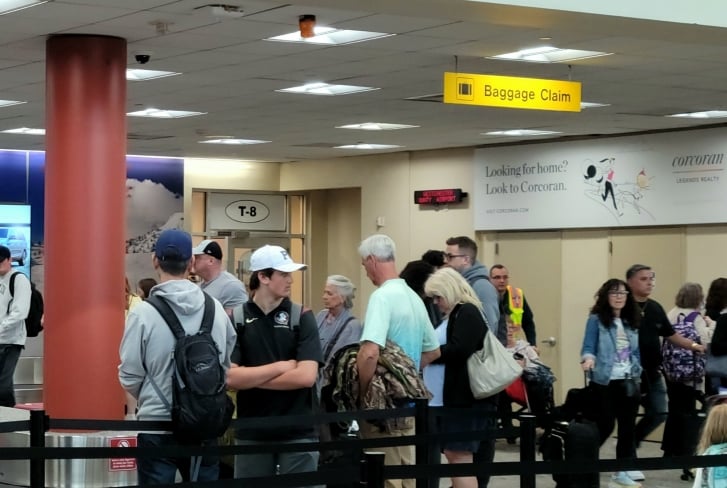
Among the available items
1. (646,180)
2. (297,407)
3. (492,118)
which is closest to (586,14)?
(297,407)

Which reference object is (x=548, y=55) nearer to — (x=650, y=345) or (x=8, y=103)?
(x=650, y=345)

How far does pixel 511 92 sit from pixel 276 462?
16.0 feet

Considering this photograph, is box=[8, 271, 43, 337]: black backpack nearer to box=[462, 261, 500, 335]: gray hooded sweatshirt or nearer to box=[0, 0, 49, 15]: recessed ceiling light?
→ box=[462, 261, 500, 335]: gray hooded sweatshirt

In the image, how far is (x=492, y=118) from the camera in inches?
541

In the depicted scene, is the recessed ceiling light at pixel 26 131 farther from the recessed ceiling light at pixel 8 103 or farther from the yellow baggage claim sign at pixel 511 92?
the yellow baggage claim sign at pixel 511 92

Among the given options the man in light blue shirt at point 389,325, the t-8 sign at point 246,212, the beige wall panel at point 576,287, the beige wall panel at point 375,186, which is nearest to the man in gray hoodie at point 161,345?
the man in light blue shirt at point 389,325

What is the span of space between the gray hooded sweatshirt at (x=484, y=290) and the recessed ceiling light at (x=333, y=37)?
2.14 m

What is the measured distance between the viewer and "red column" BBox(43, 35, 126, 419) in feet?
29.2

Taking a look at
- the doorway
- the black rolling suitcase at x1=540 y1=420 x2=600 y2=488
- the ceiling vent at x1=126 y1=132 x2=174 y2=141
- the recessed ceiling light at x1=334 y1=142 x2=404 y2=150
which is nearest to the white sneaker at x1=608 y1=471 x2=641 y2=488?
the black rolling suitcase at x1=540 y1=420 x2=600 y2=488

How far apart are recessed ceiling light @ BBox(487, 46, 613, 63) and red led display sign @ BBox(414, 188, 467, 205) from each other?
7.04m

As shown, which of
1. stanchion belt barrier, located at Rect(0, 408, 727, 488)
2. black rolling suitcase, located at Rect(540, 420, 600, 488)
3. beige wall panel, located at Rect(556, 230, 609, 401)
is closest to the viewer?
stanchion belt barrier, located at Rect(0, 408, 727, 488)

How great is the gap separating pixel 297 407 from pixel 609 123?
889cm

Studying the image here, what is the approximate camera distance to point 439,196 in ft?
57.0

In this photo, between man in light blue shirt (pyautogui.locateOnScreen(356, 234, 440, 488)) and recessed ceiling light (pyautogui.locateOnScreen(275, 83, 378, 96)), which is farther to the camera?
recessed ceiling light (pyautogui.locateOnScreen(275, 83, 378, 96))
